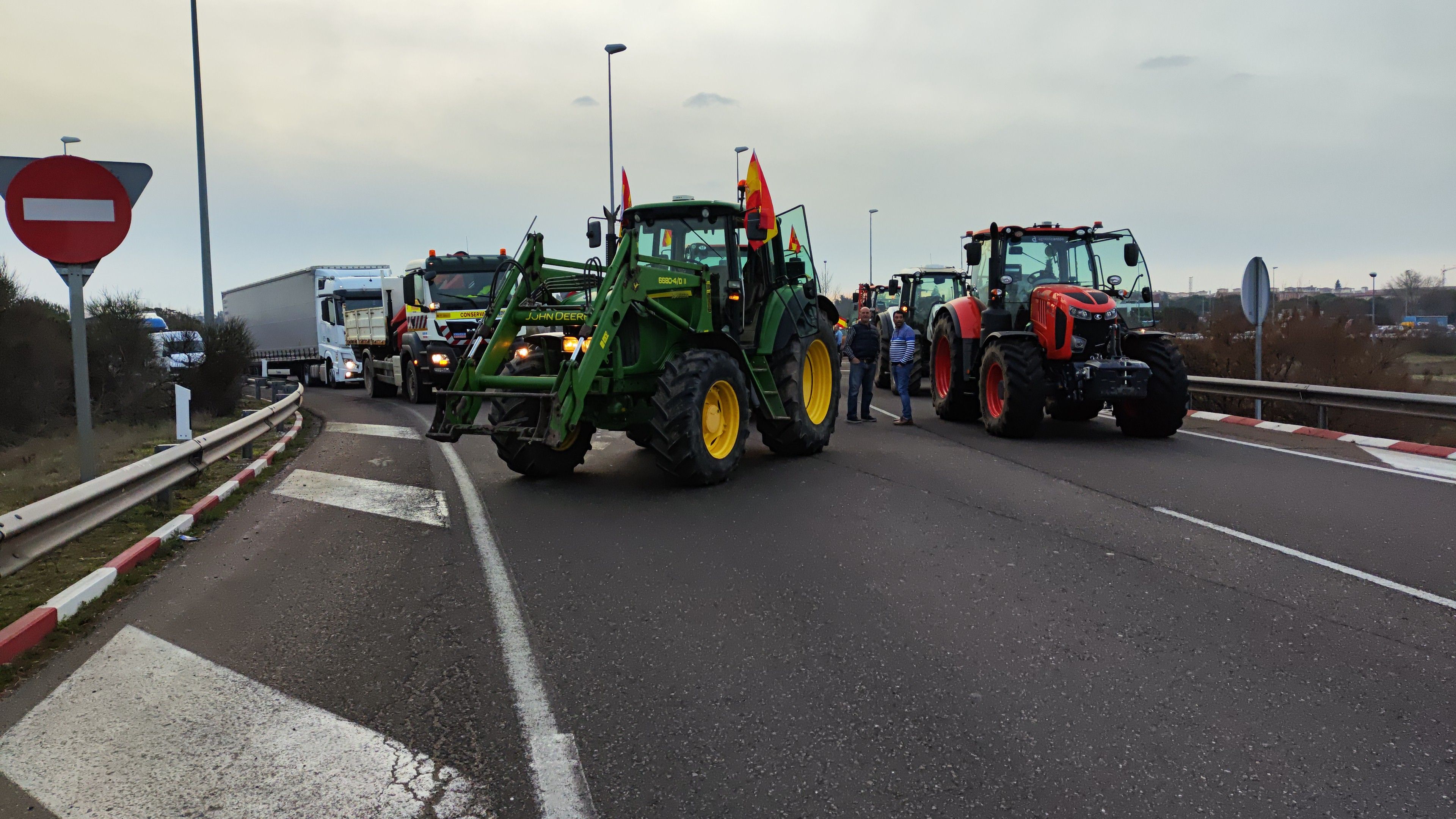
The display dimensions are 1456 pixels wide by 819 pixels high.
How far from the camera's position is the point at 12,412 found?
14562 millimetres

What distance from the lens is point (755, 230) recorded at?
33.6ft

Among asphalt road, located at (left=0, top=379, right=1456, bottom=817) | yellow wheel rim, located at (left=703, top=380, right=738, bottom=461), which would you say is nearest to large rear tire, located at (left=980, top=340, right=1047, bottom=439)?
asphalt road, located at (left=0, top=379, right=1456, bottom=817)

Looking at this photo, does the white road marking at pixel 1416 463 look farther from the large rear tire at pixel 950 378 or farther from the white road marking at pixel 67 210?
the white road marking at pixel 67 210

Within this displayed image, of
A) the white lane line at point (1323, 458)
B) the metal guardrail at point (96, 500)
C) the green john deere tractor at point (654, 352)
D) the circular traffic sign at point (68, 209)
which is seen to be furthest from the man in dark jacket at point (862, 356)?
the circular traffic sign at point (68, 209)

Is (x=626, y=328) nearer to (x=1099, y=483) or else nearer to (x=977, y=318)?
(x=1099, y=483)

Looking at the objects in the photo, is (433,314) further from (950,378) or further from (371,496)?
(371,496)

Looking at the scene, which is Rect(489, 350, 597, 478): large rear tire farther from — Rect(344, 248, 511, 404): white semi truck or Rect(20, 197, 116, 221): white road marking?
Rect(344, 248, 511, 404): white semi truck

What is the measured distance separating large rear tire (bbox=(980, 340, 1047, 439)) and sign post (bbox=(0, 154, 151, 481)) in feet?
31.0

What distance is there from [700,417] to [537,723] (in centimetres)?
537

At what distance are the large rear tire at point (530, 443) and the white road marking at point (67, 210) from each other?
131 inches

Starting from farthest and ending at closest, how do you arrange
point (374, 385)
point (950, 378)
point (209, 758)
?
point (374, 385) < point (950, 378) < point (209, 758)

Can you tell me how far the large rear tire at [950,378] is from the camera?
48.2 ft

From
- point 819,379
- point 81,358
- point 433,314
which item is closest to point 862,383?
point 819,379

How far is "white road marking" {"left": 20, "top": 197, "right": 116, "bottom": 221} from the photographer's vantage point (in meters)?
7.63
